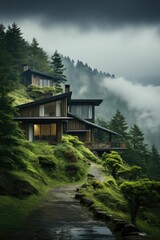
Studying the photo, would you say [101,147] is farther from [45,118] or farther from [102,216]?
[102,216]

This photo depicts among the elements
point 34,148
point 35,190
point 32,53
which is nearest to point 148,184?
point 35,190

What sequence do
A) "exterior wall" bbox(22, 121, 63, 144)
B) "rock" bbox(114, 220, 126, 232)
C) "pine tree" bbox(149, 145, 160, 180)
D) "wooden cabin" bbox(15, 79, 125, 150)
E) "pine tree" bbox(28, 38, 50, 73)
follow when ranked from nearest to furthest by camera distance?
"rock" bbox(114, 220, 126, 232) < "wooden cabin" bbox(15, 79, 125, 150) < "exterior wall" bbox(22, 121, 63, 144) < "pine tree" bbox(149, 145, 160, 180) < "pine tree" bbox(28, 38, 50, 73)

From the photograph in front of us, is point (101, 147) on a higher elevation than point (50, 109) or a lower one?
lower

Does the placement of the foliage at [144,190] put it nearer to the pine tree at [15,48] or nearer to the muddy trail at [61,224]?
the muddy trail at [61,224]

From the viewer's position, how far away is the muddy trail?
11.4m

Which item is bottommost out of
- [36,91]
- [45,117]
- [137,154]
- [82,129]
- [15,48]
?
[137,154]

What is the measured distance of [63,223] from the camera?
13.7 m

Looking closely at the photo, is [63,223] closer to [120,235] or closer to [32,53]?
[120,235]

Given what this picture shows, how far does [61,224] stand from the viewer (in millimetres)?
13453

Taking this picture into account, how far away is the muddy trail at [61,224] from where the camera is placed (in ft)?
37.4

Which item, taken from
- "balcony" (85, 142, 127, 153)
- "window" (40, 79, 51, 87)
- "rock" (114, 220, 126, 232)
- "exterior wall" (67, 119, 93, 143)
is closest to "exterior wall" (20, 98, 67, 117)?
"exterior wall" (67, 119, 93, 143)

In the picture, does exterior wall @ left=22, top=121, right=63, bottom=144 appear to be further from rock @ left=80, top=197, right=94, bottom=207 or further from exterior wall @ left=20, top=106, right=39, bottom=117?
rock @ left=80, top=197, right=94, bottom=207

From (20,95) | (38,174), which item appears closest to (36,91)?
(20,95)

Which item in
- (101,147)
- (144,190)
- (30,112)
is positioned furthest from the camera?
(101,147)
